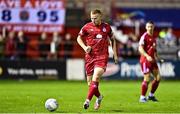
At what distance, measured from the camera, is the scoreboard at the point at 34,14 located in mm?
32812

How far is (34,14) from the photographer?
33000 millimetres

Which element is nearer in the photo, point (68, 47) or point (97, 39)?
point (97, 39)

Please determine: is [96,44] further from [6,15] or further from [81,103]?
[6,15]

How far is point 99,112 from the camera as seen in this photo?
15.7 meters

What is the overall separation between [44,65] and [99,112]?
57.5 feet

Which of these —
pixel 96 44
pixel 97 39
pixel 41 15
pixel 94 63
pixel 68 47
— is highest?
pixel 97 39

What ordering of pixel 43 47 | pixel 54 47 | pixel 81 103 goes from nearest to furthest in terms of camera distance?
pixel 81 103, pixel 54 47, pixel 43 47

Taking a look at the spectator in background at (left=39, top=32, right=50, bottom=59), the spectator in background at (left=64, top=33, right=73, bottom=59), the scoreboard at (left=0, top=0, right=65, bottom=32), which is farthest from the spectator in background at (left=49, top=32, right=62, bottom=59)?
the scoreboard at (left=0, top=0, right=65, bottom=32)

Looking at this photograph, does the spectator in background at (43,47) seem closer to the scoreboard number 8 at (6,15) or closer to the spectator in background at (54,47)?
the spectator in background at (54,47)

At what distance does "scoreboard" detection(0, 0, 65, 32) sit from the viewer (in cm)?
3281

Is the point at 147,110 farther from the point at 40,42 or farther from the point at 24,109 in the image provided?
the point at 40,42

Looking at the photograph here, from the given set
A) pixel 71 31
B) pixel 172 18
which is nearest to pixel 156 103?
pixel 71 31

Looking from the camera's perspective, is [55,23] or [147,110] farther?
[55,23]

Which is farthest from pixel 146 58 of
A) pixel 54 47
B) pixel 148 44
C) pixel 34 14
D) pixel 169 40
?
pixel 169 40
